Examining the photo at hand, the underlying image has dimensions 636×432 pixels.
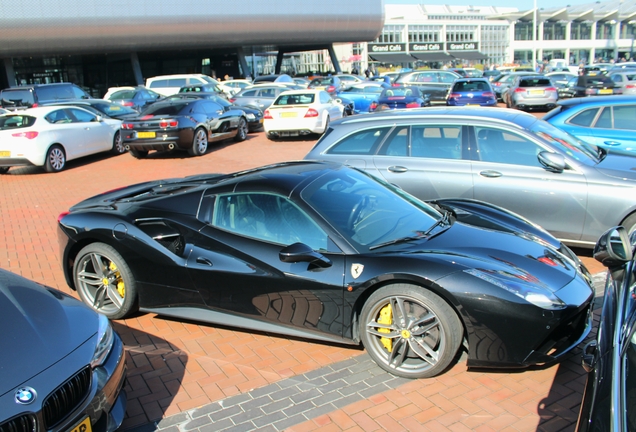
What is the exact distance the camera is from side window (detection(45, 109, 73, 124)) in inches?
546

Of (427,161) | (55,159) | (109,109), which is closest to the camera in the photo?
(427,161)

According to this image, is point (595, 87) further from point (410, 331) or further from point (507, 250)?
point (410, 331)

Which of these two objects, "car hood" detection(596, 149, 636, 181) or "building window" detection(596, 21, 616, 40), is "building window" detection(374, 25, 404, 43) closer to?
"building window" detection(596, 21, 616, 40)

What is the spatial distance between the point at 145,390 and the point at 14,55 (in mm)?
43878

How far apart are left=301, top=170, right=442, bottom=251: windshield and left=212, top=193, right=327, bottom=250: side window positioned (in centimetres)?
15

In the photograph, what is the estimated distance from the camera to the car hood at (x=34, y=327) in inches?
116

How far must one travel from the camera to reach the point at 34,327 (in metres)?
3.28

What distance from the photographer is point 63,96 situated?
68.9 ft

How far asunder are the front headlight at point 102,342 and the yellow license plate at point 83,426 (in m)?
0.30

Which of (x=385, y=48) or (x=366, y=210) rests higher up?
(x=385, y=48)

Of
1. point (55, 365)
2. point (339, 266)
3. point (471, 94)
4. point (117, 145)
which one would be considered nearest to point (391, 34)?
point (471, 94)

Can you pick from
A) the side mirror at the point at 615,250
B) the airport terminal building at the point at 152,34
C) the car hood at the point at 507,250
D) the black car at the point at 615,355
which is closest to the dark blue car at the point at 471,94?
the car hood at the point at 507,250

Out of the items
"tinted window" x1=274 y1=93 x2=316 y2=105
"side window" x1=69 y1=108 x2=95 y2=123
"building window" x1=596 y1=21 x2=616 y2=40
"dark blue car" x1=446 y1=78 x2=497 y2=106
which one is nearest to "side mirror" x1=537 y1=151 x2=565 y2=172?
"tinted window" x1=274 y1=93 x2=316 y2=105

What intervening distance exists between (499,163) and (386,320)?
3.29 metres
